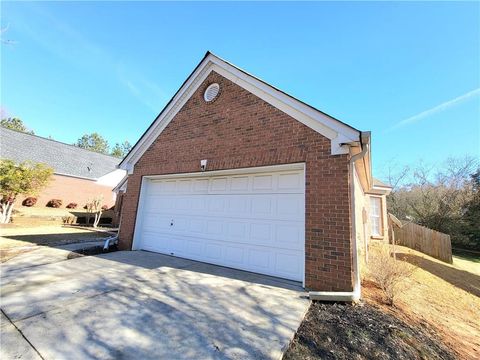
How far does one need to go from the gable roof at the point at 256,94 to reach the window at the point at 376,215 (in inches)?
506

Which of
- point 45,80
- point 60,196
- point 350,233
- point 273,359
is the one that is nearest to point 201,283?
point 273,359

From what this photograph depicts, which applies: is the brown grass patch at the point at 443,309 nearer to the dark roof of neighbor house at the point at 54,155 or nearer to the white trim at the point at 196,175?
the white trim at the point at 196,175

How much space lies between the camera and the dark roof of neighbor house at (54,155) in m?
21.5

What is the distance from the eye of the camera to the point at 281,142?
230 inches

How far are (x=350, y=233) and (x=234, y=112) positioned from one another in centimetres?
453

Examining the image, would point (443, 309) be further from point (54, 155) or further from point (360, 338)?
point (54, 155)

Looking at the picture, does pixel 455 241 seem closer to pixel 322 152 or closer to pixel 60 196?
pixel 322 152

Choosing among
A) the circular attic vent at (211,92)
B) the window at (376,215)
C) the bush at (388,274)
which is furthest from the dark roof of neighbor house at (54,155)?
the window at (376,215)

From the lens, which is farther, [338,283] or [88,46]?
[88,46]

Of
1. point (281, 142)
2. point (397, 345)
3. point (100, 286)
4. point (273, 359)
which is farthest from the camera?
point (281, 142)

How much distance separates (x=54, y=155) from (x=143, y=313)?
94.5 ft

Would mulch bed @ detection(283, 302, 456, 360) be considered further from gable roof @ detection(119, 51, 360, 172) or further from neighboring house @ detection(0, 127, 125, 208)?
neighboring house @ detection(0, 127, 125, 208)

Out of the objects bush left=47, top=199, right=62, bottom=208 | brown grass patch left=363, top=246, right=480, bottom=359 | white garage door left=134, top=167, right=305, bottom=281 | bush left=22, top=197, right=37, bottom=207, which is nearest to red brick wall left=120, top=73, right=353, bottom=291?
white garage door left=134, top=167, right=305, bottom=281

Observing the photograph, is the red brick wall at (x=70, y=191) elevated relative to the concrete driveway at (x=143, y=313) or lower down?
elevated
